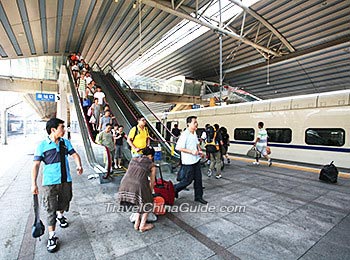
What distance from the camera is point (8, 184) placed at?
520 cm

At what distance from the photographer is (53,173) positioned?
99.0 inches

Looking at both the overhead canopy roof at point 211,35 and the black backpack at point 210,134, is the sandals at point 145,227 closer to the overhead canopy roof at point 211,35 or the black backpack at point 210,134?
the black backpack at point 210,134

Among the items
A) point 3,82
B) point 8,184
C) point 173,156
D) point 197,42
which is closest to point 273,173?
point 173,156

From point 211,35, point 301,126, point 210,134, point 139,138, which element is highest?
point 211,35

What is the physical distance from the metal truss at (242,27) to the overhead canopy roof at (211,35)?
50 millimetres

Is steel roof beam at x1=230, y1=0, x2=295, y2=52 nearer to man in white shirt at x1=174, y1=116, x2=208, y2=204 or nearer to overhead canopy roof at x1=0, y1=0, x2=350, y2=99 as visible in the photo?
overhead canopy roof at x1=0, y1=0, x2=350, y2=99

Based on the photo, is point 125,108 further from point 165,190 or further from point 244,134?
A: point 165,190

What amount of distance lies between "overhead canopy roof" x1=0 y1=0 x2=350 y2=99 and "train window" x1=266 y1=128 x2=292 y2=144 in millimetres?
6427

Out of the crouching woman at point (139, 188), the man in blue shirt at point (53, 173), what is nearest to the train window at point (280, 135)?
the crouching woman at point (139, 188)

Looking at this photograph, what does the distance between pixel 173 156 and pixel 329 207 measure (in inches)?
183

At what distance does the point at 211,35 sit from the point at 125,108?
27.5 ft

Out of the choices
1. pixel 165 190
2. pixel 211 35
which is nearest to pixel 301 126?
pixel 165 190

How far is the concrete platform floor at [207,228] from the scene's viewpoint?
2.37m

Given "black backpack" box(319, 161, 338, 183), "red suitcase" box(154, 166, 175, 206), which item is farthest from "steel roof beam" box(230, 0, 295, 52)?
"red suitcase" box(154, 166, 175, 206)
